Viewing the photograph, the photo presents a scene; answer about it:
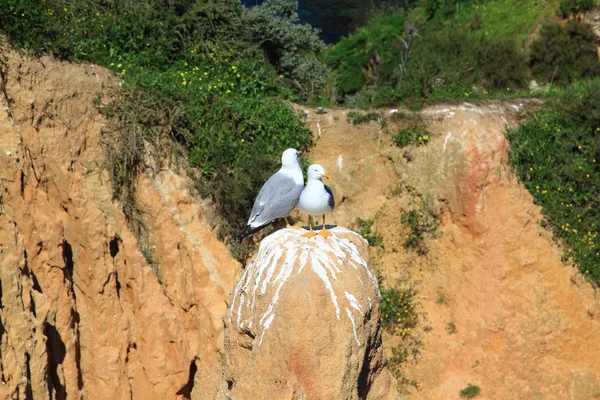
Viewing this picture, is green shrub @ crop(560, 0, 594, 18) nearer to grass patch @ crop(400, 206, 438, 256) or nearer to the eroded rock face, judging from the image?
grass patch @ crop(400, 206, 438, 256)

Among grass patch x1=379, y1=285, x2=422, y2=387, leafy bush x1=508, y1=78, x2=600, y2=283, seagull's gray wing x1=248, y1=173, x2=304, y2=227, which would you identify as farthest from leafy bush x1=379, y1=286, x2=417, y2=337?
seagull's gray wing x1=248, y1=173, x2=304, y2=227

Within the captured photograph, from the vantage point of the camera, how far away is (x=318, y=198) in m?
9.65

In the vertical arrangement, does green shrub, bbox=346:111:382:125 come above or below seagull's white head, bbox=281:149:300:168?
below

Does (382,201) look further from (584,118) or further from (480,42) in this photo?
(480,42)

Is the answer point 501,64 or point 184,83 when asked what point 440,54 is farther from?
point 184,83

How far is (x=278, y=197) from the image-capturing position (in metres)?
10.4

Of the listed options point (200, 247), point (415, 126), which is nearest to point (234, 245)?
point (200, 247)

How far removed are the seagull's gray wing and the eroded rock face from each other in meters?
0.60

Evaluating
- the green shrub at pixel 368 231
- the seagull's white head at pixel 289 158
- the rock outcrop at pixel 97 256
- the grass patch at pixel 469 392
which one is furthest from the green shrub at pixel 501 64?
the seagull's white head at pixel 289 158

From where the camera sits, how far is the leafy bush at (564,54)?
18578mm

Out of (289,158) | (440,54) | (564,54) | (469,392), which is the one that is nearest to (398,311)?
(469,392)

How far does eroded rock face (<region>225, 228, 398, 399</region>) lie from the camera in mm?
9203

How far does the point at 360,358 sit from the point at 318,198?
1.70 metres

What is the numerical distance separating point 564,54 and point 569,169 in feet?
16.3
